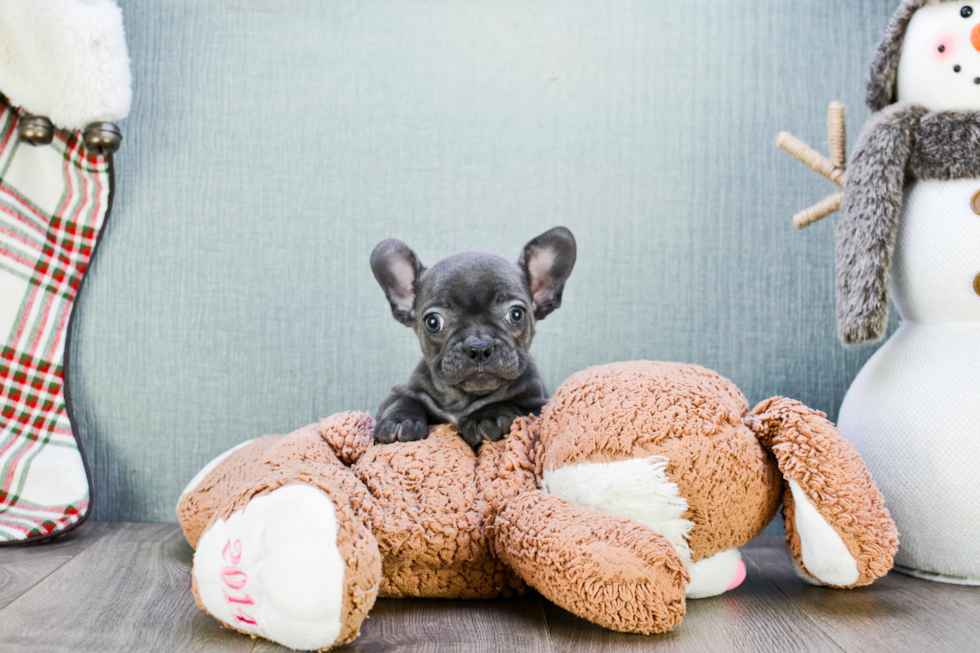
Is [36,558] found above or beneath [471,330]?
beneath

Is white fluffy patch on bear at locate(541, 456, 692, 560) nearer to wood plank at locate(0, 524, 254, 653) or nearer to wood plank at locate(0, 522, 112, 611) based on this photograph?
wood plank at locate(0, 524, 254, 653)

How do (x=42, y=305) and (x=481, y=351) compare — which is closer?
(x=481, y=351)

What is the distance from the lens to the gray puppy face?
3.35 feet

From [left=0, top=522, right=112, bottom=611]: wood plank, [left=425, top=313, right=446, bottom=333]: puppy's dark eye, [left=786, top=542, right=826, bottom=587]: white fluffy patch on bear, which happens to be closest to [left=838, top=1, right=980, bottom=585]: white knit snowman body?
[left=786, top=542, right=826, bottom=587]: white fluffy patch on bear

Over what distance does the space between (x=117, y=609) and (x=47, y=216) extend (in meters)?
0.81

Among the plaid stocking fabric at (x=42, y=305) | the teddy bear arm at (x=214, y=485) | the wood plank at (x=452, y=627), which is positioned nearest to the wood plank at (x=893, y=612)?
the wood plank at (x=452, y=627)

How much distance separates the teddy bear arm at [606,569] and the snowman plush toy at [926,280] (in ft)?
1.57

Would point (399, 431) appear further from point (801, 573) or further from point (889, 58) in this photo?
point (889, 58)

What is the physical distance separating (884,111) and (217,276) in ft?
3.92

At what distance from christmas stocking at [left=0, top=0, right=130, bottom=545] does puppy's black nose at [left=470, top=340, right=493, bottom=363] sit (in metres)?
0.82

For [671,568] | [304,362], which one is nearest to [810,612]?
[671,568]

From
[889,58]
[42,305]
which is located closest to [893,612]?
[889,58]

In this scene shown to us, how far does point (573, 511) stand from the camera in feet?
2.84

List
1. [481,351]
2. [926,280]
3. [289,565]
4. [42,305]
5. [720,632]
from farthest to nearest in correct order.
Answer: [42,305]
[926,280]
[481,351]
[720,632]
[289,565]
